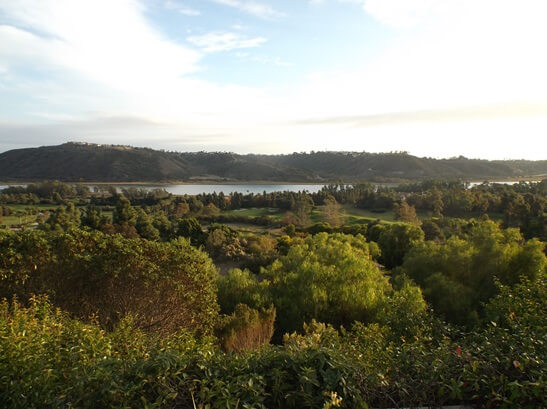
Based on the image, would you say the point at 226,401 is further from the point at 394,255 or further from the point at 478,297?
the point at 394,255

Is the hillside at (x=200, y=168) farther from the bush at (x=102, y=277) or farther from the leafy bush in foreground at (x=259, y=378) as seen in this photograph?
the leafy bush in foreground at (x=259, y=378)

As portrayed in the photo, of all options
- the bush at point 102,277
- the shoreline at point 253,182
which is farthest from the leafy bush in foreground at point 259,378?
the shoreline at point 253,182

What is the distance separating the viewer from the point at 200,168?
6929 inches

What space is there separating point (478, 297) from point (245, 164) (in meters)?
165

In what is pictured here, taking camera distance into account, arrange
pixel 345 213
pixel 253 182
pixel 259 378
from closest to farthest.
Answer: pixel 259 378, pixel 345 213, pixel 253 182

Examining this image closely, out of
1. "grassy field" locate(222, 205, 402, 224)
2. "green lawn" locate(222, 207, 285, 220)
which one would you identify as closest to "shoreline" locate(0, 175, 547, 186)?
"grassy field" locate(222, 205, 402, 224)

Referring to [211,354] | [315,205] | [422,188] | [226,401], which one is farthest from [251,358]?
[422,188]

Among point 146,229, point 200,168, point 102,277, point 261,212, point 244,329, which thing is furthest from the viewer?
point 200,168

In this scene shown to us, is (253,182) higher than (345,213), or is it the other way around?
(253,182)

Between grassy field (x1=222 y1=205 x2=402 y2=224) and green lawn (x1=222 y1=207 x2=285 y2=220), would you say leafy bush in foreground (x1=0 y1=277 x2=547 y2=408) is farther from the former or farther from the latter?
green lawn (x1=222 y1=207 x2=285 y2=220)

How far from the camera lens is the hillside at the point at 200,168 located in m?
142

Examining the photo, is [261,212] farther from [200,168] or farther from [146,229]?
[200,168]

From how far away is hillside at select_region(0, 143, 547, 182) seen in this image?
14250 centimetres

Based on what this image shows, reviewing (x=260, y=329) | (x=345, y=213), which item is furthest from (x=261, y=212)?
(x=260, y=329)
